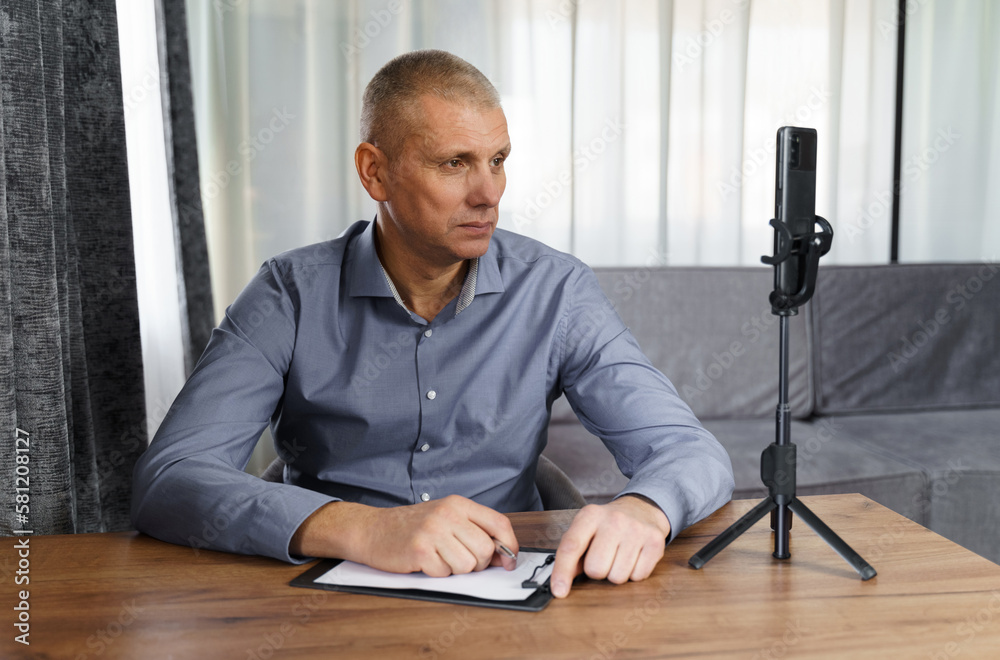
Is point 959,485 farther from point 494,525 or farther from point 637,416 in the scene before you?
point 494,525

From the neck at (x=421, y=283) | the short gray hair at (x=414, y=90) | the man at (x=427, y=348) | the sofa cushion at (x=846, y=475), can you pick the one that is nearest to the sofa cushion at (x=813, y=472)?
the sofa cushion at (x=846, y=475)

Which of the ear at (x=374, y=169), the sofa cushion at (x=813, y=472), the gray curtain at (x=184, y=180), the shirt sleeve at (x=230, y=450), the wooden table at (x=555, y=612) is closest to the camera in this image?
the wooden table at (x=555, y=612)

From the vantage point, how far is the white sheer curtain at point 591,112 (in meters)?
2.83

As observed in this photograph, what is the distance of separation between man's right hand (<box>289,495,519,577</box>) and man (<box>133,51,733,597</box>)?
27 cm

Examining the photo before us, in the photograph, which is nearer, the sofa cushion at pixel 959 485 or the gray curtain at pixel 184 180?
the sofa cushion at pixel 959 485

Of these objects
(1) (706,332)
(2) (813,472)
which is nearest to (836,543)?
(2) (813,472)

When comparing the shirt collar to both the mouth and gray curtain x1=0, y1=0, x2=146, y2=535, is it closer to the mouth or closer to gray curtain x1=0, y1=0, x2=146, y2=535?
the mouth

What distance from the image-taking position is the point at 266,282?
53.2 inches

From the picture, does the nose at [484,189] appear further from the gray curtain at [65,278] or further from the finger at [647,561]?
the gray curtain at [65,278]

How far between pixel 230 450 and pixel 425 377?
320 millimetres

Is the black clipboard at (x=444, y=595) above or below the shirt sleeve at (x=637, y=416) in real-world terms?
below

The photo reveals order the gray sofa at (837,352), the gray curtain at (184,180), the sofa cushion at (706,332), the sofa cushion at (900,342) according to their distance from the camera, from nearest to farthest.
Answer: the gray curtain at (184,180), the gray sofa at (837,352), the sofa cushion at (706,332), the sofa cushion at (900,342)

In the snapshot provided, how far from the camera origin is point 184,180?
2.37 m

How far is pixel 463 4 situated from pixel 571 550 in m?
2.53
